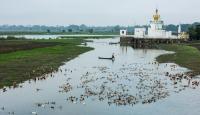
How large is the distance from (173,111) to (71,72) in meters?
21.4

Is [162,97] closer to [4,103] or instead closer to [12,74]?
[4,103]

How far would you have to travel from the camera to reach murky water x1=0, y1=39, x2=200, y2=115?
27469mm

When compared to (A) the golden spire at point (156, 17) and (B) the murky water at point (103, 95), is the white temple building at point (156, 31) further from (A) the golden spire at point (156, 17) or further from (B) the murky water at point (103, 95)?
(B) the murky water at point (103, 95)

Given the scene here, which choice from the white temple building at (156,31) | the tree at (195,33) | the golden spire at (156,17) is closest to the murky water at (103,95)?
the white temple building at (156,31)

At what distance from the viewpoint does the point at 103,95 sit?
3244 cm

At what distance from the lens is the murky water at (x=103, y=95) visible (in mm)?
27469

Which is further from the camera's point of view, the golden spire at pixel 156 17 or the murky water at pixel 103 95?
the golden spire at pixel 156 17

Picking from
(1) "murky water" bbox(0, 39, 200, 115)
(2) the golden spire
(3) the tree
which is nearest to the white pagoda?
(2) the golden spire

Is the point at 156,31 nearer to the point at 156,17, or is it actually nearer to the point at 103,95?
Result: the point at 156,17

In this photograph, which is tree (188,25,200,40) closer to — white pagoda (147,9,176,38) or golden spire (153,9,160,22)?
white pagoda (147,9,176,38)

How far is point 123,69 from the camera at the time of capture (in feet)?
168

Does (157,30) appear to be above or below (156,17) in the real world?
below

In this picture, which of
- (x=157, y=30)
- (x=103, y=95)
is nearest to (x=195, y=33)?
(x=157, y=30)

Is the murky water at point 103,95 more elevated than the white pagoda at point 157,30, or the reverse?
the white pagoda at point 157,30
